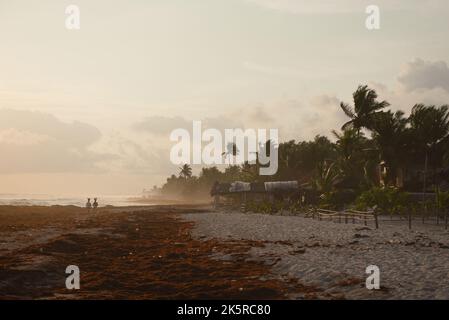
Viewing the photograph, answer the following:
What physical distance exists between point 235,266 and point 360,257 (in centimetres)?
444

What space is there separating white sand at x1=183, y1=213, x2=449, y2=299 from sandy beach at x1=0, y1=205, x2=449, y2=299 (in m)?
0.03

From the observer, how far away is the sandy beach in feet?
35.1

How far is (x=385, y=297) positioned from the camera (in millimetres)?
9625

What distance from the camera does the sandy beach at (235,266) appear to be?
10711 mm

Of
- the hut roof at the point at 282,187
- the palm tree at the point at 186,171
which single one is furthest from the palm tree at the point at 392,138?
the palm tree at the point at 186,171

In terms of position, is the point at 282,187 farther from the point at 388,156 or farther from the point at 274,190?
the point at 388,156

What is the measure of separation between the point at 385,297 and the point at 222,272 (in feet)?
16.9

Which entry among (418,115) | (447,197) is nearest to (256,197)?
(418,115)

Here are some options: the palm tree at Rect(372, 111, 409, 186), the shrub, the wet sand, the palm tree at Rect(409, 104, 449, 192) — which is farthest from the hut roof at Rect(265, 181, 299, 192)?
the wet sand

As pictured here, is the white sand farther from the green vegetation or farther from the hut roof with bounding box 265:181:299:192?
the hut roof with bounding box 265:181:299:192

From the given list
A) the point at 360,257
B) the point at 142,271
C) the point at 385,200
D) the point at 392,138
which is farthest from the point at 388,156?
the point at 142,271

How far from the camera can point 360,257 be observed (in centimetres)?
1454

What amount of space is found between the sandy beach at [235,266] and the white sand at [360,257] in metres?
0.03

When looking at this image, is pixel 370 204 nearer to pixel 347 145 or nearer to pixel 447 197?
pixel 447 197
